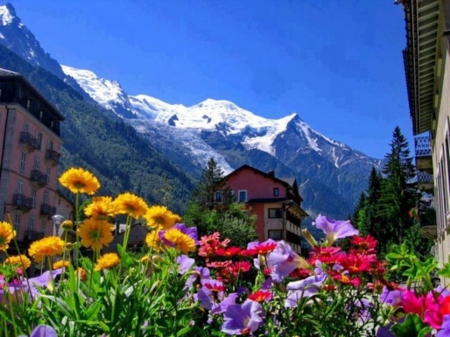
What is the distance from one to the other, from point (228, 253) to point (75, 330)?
2.71 feet

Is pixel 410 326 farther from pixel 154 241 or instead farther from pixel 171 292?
pixel 154 241

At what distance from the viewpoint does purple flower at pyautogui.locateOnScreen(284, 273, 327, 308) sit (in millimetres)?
1637

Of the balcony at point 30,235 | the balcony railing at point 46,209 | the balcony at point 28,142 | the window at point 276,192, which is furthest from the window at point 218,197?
the balcony at point 28,142

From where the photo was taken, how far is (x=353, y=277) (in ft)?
6.01

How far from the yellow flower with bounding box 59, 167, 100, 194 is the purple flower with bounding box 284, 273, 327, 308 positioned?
72 cm

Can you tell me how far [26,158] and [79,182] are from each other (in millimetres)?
35988

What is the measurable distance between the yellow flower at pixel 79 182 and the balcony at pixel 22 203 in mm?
33719

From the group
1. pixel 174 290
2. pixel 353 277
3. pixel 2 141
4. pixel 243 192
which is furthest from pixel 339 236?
pixel 243 192

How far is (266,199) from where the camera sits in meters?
43.4

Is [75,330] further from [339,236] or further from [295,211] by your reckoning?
[295,211]

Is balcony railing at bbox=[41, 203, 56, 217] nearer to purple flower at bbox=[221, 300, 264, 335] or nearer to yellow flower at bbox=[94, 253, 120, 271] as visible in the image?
yellow flower at bbox=[94, 253, 120, 271]

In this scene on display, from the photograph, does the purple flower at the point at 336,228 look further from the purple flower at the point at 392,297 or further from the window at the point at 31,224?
the window at the point at 31,224

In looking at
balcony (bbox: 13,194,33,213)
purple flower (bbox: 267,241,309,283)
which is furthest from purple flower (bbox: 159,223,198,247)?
balcony (bbox: 13,194,33,213)

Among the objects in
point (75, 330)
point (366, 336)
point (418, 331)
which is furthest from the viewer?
point (366, 336)
